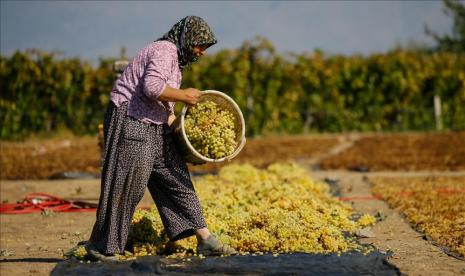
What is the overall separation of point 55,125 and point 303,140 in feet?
21.6

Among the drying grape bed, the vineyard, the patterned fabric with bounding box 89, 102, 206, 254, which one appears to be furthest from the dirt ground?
the drying grape bed

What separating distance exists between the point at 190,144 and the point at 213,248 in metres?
0.74

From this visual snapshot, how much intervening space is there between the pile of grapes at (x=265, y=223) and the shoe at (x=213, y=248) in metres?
0.17

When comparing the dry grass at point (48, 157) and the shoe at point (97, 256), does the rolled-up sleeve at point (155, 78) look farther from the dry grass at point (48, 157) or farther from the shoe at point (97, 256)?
the dry grass at point (48, 157)

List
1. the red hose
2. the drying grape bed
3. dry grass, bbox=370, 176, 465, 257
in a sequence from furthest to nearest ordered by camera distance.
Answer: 1. the drying grape bed
2. the red hose
3. dry grass, bbox=370, 176, 465, 257

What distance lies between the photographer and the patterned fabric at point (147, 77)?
5211mm

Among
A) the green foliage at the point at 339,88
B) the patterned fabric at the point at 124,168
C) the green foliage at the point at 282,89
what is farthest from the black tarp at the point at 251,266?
the green foliage at the point at 339,88

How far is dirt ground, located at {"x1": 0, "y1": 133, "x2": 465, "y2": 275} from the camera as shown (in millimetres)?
5379

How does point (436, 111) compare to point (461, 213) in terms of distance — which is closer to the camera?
point (461, 213)

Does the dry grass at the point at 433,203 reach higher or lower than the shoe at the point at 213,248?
lower

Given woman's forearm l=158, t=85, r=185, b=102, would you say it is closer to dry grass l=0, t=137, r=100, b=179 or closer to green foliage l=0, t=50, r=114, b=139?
dry grass l=0, t=137, r=100, b=179

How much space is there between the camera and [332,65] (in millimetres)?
23203

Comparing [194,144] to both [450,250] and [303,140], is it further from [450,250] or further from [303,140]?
[303,140]

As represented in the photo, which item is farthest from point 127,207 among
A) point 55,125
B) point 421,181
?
point 55,125
